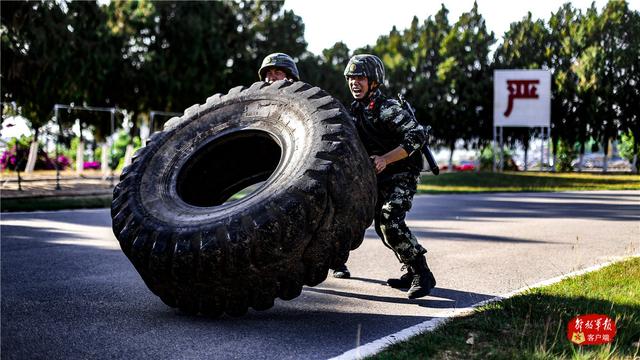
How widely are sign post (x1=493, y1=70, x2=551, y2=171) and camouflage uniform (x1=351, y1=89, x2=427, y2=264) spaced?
27.6m

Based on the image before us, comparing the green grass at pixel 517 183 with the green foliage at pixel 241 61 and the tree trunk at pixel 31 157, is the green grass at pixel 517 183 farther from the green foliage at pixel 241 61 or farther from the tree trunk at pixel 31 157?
the tree trunk at pixel 31 157

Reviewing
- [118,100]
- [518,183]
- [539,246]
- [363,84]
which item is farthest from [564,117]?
[363,84]

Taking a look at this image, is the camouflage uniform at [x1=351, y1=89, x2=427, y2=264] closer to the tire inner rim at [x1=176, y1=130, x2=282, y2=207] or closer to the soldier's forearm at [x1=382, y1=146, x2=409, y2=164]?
the soldier's forearm at [x1=382, y1=146, x2=409, y2=164]

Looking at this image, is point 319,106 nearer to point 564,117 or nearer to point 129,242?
point 129,242

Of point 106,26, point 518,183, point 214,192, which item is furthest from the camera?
point 106,26

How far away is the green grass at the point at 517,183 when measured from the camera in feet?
52.4

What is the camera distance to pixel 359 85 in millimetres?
4906

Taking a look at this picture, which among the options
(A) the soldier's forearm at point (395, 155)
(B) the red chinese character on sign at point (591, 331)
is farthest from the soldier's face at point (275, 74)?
(B) the red chinese character on sign at point (591, 331)

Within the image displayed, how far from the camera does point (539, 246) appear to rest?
25.4ft

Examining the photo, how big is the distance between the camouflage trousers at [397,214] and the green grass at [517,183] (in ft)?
26.5

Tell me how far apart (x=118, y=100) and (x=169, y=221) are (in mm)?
29246

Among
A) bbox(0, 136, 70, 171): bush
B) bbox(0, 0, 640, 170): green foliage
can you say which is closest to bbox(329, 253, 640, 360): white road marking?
bbox(0, 0, 640, 170): green foliage

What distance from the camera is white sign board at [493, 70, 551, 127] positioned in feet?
103

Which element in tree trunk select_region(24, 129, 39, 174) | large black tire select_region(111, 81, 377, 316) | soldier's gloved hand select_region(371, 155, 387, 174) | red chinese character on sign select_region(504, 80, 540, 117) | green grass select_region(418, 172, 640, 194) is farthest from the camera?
A: red chinese character on sign select_region(504, 80, 540, 117)
